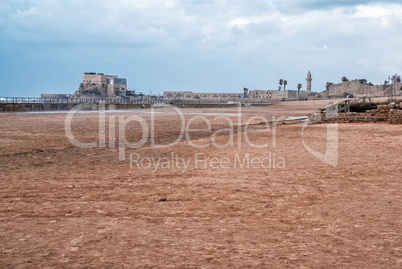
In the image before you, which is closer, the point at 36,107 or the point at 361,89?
the point at 36,107

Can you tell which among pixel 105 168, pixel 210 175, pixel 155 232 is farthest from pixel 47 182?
pixel 155 232

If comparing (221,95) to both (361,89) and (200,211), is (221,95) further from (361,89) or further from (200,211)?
(200,211)

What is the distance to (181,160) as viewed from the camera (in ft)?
29.0

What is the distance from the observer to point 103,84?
122 m

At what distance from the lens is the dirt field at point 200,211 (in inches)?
128

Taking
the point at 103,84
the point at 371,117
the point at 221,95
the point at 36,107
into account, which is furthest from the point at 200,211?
the point at 221,95

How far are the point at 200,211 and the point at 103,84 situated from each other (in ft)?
402

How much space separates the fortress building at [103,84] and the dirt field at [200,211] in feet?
359

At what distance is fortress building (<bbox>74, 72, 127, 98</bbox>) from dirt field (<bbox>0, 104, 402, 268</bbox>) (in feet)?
359

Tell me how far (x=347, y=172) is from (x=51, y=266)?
18.8ft

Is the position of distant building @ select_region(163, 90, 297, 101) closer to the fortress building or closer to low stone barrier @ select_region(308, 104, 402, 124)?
the fortress building

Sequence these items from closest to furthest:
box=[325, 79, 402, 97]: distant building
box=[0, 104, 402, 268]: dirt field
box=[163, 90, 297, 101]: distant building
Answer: box=[0, 104, 402, 268]: dirt field < box=[325, 79, 402, 97]: distant building < box=[163, 90, 297, 101]: distant building

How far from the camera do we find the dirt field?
325 cm

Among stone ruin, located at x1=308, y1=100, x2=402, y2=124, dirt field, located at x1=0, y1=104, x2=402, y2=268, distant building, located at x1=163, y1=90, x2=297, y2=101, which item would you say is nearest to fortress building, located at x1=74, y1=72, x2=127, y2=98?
distant building, located at x1=163, y1=90, x2=297, y2=101
